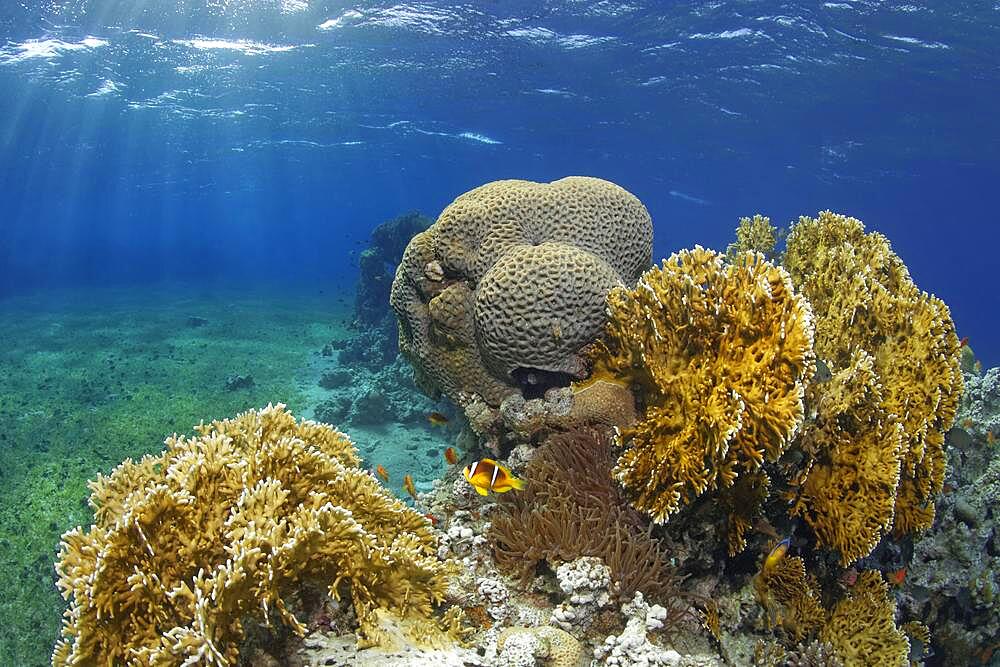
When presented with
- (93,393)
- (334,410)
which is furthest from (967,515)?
(93,393)

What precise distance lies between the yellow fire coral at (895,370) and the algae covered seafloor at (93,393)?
1059 centimetres

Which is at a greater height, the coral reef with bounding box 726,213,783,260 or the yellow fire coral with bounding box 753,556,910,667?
the coral reef with bounding box 726,213,783,260

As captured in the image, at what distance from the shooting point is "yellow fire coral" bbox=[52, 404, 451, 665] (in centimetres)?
309

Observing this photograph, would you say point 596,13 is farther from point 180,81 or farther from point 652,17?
point 180,81

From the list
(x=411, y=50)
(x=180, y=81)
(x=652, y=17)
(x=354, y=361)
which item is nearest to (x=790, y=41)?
(x=652, y=17)

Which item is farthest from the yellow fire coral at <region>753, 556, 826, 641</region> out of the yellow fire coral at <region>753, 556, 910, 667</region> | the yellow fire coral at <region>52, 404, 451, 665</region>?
the yellow fire coral at <region>52, 404, 451, 665</region>

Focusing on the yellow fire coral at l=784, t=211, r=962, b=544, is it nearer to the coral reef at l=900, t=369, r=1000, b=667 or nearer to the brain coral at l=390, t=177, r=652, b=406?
the coral reef at l=900, t=369, r=1000, b=667

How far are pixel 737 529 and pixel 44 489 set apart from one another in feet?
43.5

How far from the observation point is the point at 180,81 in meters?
29.6

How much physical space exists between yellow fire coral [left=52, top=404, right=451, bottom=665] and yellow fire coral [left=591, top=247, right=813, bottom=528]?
1864 mm

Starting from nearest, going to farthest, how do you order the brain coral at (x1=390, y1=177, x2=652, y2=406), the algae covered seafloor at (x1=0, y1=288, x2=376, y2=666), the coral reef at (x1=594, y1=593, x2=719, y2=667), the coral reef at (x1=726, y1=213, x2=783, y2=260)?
1. the coral reef at (x1=594, y1=593, x2=719, y2=667)
2. the brain coral at (x1=390, y1=177, x2=652, y2=406)
3. the coral reef at (x1=726, y1=213, x2=783, y2=260)
4. the algae covered seafloor at (x1=0, y1=288, x2=376, y2=666)

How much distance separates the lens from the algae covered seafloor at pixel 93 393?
376 inches

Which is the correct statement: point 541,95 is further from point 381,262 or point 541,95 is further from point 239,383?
point 239,383

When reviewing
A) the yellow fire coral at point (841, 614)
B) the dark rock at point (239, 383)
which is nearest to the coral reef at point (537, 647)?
the yellow fire coral at point (841, 614)
